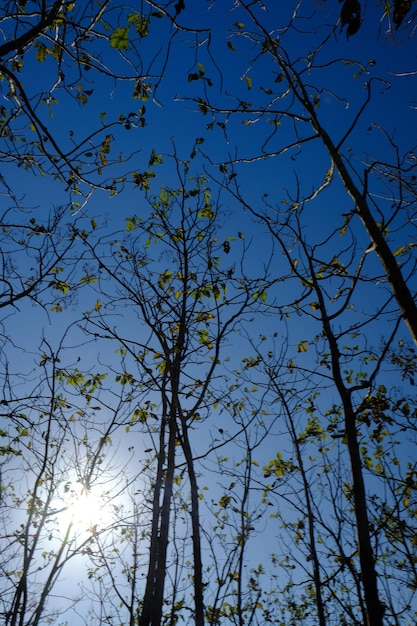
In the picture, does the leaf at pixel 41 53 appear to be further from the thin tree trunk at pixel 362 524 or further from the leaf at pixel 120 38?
the thin tree trunk at pixel 362 524

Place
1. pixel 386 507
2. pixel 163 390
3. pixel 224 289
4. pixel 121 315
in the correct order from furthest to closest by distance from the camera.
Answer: pixel 386 507 → pixel 121 315 → pixel 224 289 → pixel 163 390

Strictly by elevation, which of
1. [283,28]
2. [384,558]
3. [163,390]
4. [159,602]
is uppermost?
[283,28]

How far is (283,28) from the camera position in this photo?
11.2 feet

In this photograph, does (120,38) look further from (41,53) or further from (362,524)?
(362,524)

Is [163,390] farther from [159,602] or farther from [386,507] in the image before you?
[386,507]

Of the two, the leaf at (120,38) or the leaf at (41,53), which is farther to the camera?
the leaf at (41,53)

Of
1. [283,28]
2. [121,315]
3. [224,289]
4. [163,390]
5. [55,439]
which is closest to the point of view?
[283,28]

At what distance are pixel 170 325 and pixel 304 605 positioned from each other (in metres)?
10.8

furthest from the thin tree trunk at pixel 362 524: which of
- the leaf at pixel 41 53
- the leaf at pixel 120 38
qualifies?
the leaf at pixel 41 53

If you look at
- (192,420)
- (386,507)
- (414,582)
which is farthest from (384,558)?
(192,420)


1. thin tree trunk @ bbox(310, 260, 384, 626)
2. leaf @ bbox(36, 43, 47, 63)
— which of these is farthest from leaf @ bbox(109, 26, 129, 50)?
thin tree trunk @ bbox(310, 260, 384, 626)

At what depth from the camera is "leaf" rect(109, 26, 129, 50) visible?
8.84ft

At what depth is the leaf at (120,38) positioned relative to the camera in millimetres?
2693

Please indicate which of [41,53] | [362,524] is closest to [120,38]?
[41,53]
